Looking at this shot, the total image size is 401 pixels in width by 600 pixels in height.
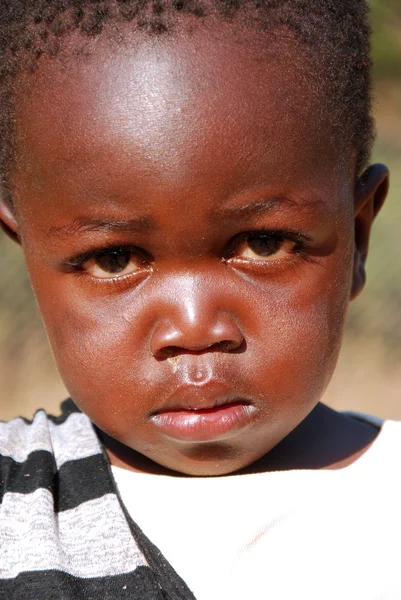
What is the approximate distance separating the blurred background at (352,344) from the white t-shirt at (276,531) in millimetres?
2215

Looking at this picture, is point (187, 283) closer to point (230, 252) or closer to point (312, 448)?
point (230, 252)

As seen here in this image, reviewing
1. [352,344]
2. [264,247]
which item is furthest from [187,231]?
[352,344]

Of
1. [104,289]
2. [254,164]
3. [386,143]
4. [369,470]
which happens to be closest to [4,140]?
[104,289]

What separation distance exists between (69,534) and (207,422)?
0.33 metres

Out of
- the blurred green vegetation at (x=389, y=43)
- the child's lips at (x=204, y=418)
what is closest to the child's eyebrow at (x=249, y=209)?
the child's lips at (x=204, y=418)

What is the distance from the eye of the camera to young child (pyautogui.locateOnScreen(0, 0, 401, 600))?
161 cm

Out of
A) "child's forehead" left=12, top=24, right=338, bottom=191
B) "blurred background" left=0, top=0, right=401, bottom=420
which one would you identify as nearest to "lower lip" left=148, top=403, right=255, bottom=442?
"child's forehead" left=12, top=24, right=338, bottom=191

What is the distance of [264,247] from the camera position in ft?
5.82

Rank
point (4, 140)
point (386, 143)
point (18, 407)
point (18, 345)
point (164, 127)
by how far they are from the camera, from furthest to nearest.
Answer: point (386, 143) < point (18, 345) < point (18, 407) < point (4, 140) < point (164, 127)

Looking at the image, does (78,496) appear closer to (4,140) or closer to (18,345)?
(4,140)

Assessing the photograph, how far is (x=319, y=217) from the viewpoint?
1.77 metres

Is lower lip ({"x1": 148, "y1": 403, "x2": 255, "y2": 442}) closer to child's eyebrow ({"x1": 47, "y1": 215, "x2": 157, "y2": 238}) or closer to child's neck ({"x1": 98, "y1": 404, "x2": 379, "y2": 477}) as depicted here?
child's neck ({"x1": 98, "y1": 404, "x2": 379, "y2": 477})

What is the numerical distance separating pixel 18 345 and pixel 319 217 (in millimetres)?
3160

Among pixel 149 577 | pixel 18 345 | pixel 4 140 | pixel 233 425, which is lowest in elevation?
pixel 149 577
